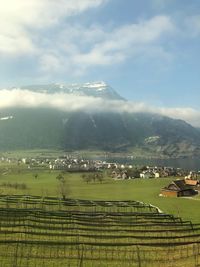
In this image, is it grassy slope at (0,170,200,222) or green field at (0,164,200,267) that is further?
grassy slope at (0,170,200,222)

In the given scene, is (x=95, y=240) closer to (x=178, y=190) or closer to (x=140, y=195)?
(x=140, y=195)

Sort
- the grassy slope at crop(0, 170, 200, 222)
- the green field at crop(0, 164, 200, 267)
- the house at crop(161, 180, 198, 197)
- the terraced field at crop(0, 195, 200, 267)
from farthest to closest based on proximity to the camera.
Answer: the house at crop(161, 180, 198, 197), the grassy slope at crop(0, 170, 200, 222), the green field at crop(0, 164, 200, 267), the terraced field at crop(0, 195, 200, 267)

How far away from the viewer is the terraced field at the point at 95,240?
40.0 m

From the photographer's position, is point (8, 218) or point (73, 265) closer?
point (73, 265)

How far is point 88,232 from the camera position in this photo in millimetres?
54156

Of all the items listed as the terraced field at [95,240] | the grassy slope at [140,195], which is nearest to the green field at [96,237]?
the terraced field at [95,240]

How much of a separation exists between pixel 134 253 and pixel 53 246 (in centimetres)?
804

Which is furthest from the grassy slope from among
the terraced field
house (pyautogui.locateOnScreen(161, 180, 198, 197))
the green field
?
the terraced field

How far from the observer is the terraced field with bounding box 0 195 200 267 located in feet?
131

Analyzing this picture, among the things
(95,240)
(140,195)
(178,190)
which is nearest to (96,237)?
(95,240)

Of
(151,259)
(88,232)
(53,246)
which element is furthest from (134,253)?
(88,232)

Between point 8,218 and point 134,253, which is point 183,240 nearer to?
point 134,253

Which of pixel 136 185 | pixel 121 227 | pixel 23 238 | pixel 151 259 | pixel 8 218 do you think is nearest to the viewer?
pixel 151 259

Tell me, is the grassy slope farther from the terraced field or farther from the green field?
the terraced field
